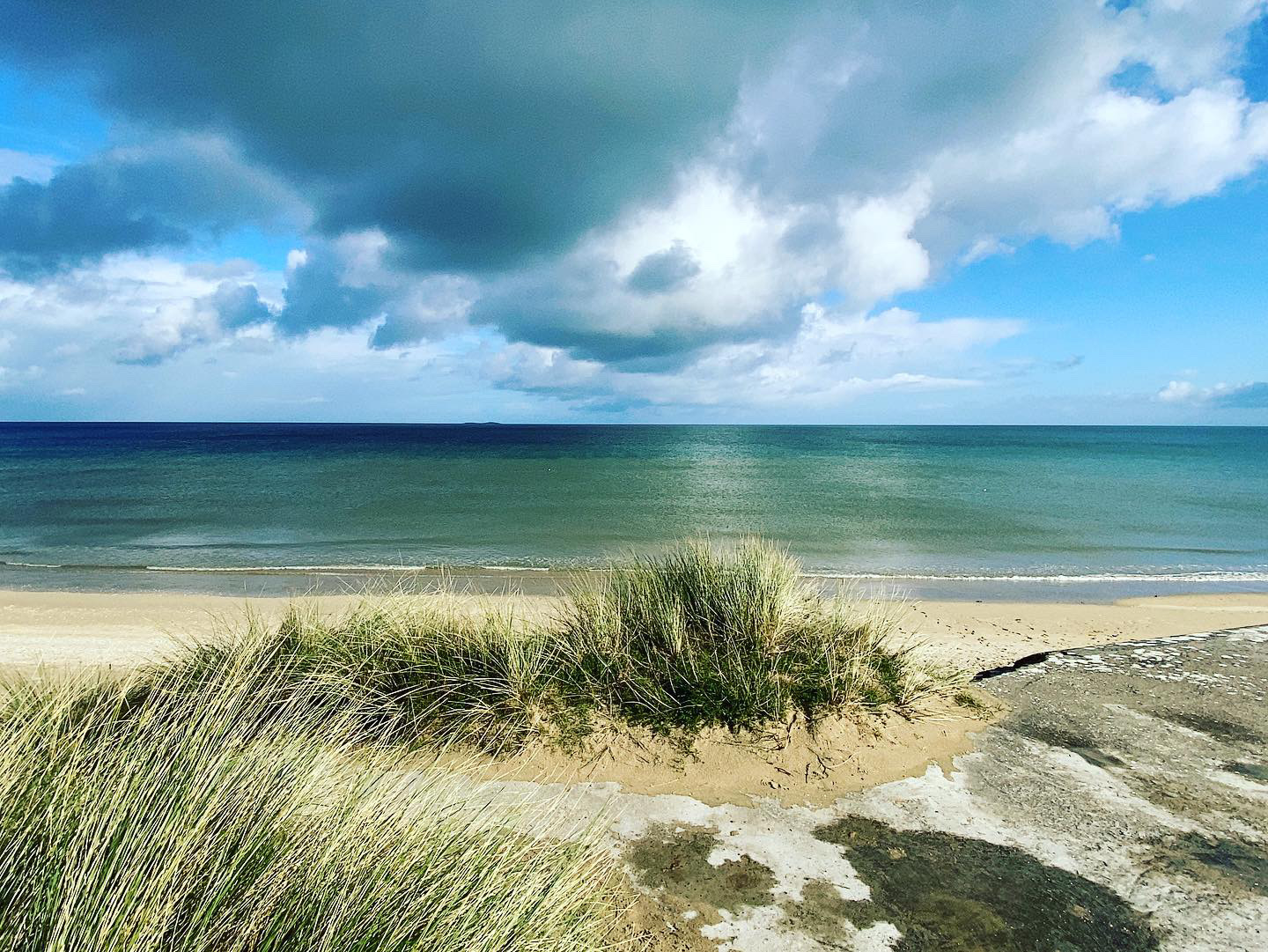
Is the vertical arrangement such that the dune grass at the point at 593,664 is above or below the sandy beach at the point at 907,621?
above

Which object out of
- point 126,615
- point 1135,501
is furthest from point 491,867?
point 1135,501

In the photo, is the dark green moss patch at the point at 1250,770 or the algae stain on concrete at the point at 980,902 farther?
the dark green moss patch at the point at 1250,770

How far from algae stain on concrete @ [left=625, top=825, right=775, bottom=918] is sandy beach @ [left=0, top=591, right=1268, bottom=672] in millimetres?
3793

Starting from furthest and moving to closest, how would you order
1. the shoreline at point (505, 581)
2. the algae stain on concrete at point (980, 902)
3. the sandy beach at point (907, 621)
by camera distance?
the shoreline at point (505, 581) → the sandy beach at point (907, 621) → the algae stain on concrete at point (980, 902)

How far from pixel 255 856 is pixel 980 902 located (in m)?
3.55

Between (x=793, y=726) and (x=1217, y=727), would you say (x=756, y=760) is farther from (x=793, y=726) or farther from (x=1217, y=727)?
(x=1217, y=727)

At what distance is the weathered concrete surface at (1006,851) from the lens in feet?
10.8

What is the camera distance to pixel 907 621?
10.8 meters

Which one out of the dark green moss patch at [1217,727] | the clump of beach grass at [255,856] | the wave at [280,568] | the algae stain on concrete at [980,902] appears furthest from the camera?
the wave at [280,568]

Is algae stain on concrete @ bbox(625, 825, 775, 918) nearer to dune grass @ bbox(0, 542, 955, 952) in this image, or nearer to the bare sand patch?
dune grass @ bbox(0, 542, 955, 952)

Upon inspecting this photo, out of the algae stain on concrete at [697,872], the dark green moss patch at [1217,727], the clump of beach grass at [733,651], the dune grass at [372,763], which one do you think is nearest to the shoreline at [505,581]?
the clump of beach grass at [733,651]

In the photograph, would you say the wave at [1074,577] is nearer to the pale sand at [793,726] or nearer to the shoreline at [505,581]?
the shoreline at [505,581]

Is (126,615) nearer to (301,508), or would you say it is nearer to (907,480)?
(301,508)

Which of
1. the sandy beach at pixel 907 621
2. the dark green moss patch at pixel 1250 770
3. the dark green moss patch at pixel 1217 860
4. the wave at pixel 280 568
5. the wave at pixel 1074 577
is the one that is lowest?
the wave at pixel 1074 577
